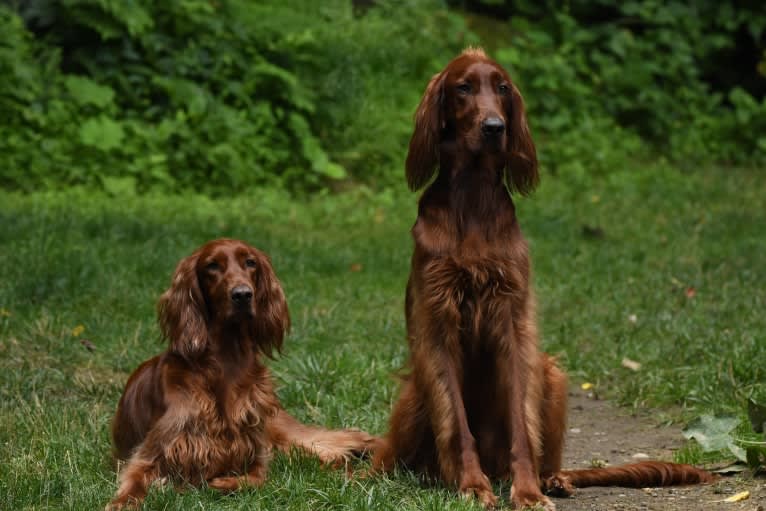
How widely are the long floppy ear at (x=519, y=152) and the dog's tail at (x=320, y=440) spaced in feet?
4.03

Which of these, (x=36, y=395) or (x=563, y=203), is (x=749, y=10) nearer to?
(x=563, y=203)

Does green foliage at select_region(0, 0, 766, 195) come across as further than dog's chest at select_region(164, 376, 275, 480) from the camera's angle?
Yes

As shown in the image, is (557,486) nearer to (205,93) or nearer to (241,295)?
(241,295)

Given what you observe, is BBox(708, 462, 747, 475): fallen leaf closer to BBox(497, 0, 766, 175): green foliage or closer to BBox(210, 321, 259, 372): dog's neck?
BBox(210, 321, 259, 372): dog's neck

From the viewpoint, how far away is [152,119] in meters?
10.9

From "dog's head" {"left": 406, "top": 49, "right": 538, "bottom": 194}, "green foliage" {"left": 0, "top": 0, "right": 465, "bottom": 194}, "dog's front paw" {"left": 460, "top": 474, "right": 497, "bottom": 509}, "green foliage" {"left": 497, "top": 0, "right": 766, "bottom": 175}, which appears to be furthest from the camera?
"green foliage" {"left": 497, "top": 0, "right": 766, "bottom": 175}

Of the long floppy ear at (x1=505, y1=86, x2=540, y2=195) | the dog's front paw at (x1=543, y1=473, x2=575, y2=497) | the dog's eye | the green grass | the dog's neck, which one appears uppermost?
the dog's eye

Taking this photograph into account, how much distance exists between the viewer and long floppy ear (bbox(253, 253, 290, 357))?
4.45 meters

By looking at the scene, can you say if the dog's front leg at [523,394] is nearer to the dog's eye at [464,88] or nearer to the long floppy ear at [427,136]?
the long floppy ear at [427,136]

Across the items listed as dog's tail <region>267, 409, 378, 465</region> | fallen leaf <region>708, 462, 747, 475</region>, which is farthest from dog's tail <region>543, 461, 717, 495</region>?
dog's tail <region>267, 409, 378, 465</region>

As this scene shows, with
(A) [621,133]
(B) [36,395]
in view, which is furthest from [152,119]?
(B) [36,395]

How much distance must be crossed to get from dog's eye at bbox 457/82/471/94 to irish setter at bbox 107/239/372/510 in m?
1.01

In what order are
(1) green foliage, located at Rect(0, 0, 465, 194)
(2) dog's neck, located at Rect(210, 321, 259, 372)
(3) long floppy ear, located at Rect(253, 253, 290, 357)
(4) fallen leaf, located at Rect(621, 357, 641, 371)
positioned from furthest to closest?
(1) green foliage, located at Rect(0, 0, 465, 194)
(4) fallen leaf, located at Rect(621, 357, 641, 371)
(3) long floppy ear, located at Rect(253, 253, 290, 357)
(2) dog's neck, located at Rect(210, 321, 259, 372)

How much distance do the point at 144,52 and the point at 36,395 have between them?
6.46 meters
